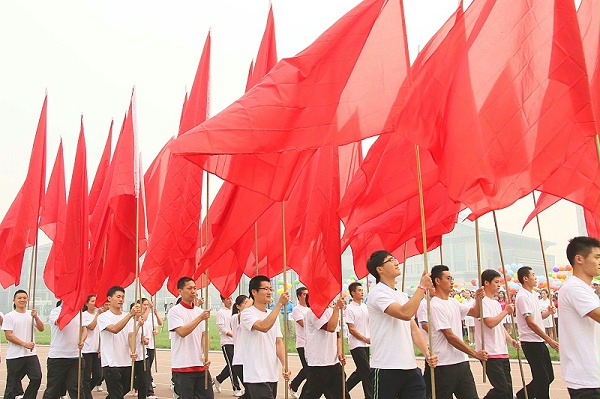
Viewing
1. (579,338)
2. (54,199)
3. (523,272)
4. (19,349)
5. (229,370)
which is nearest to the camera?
(579,338)

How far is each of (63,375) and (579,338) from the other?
658 cm

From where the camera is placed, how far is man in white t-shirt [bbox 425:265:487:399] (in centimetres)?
608

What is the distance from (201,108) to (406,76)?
328 cm

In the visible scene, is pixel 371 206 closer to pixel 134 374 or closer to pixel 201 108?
pixel 201 108

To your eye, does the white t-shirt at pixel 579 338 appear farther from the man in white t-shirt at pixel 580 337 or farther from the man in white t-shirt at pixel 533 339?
the man in white t-shirt at pixel 533 339

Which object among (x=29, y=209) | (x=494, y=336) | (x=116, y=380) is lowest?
(x=116, y=380)

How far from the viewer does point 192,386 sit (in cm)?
709

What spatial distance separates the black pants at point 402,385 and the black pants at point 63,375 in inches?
188

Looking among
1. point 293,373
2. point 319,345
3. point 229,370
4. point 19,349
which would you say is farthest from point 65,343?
point 293,373

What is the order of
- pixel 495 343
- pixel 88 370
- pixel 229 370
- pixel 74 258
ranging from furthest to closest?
pixel 229 370 → pixel 88 370 → pixel 74 258 → pixel 495 343

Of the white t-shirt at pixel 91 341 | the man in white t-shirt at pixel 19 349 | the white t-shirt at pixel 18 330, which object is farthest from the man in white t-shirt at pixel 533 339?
the white t-shirt at pixel 18 330

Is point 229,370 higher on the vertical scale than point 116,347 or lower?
lower

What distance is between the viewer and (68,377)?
864 centimetres

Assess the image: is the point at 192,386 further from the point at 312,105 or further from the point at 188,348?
the point at 312,105
